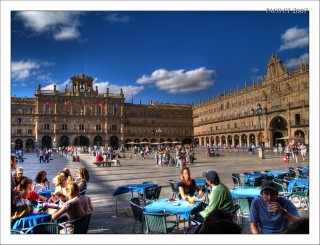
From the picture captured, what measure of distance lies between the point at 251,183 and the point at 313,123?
3.71 metres

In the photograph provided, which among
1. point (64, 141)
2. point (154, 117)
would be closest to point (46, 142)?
point (64, 141)

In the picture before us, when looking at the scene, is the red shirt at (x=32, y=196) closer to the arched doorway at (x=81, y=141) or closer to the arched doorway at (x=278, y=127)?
the arched doorway at (x=278, y=127)

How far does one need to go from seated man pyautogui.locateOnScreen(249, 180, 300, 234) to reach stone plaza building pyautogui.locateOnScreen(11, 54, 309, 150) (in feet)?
123

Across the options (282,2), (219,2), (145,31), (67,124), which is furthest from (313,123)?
(67,124)

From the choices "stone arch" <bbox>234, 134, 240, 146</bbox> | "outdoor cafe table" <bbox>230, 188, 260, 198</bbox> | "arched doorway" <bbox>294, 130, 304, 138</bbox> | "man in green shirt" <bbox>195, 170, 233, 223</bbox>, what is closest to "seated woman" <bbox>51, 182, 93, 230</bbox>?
"man in green shirt" <bbox>195, 170, 233, 223</bbox>

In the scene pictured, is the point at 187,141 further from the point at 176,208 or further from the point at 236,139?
the point at 176,208

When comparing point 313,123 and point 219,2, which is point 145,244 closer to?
point 313,123

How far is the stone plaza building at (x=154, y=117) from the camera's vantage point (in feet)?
137

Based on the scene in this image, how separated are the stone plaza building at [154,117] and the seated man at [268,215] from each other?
37576 mm

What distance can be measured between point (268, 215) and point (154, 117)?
62755 mm

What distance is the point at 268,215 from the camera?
12.2 ft

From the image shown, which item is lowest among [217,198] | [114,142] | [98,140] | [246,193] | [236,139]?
[114,142]

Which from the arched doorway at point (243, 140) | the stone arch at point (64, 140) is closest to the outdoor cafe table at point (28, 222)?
the arched doorway at point (243, 140)

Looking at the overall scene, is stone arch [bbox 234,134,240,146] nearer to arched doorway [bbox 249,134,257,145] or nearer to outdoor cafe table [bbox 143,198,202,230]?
arched doorway [bbox 249,134,257,145]
